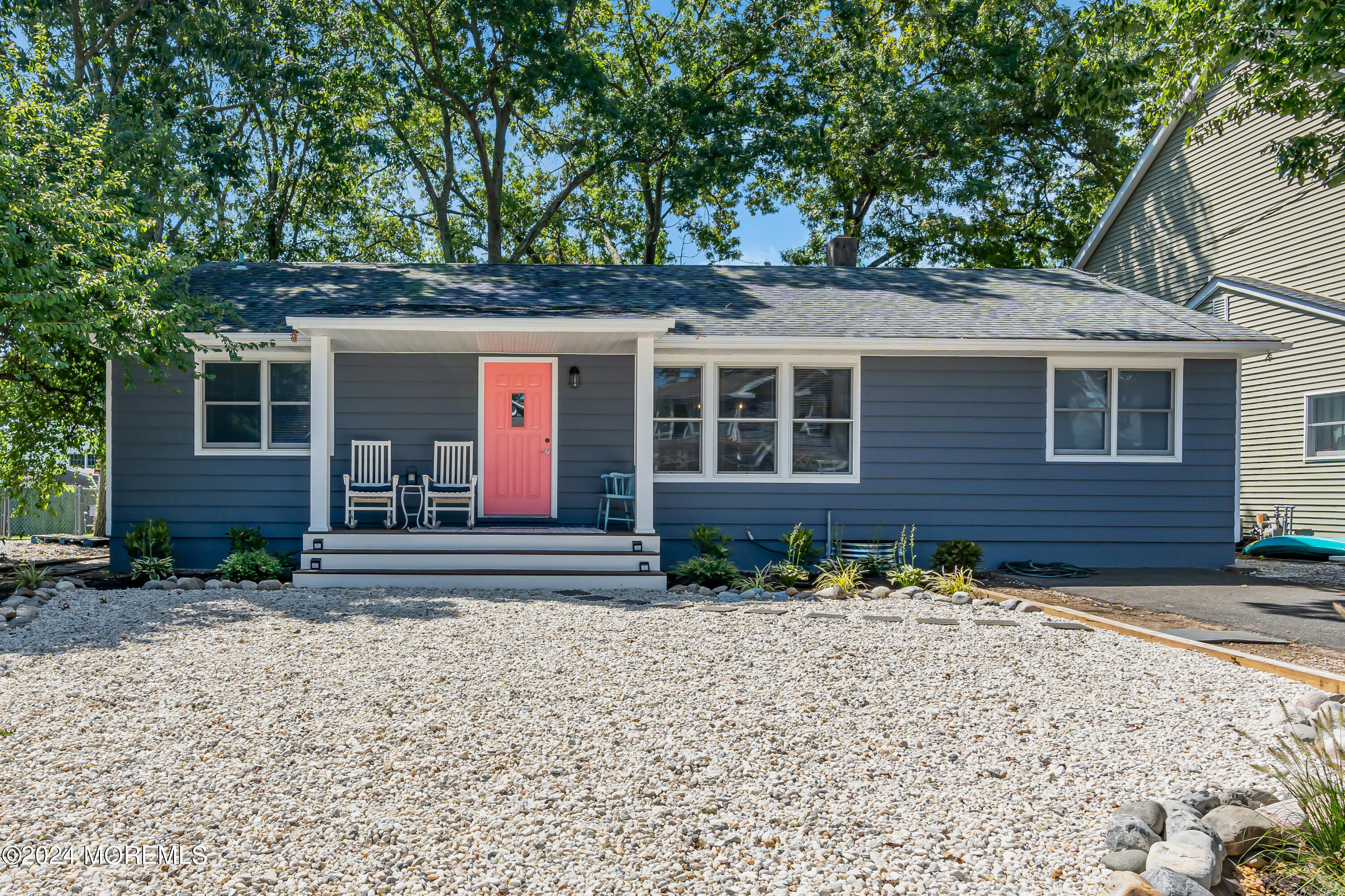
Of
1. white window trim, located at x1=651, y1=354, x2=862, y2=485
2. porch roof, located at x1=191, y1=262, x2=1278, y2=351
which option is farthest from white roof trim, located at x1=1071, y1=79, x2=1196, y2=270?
white window trim, located at x1=651, y1=354, x2=862, y2=485

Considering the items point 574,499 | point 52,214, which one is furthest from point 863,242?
point 52,214

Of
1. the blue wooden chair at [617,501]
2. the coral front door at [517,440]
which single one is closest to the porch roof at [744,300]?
the coral front door at [517,440]

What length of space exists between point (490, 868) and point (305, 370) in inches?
298

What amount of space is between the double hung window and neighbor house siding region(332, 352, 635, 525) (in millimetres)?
466

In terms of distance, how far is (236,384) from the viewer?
8.77 meters

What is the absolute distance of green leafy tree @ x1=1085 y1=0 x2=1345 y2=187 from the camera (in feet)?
23.0

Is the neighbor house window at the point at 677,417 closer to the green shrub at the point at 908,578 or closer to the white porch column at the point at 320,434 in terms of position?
the green shrub at the point at 908,578

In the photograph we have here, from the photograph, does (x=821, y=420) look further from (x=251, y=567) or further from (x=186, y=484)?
(x=186, y=484)

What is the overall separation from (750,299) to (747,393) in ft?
5.03

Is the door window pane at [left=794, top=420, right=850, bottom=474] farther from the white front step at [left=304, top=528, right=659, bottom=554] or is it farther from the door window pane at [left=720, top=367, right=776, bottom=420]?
the white front step at [left=304, top=528, right=659, bottom=554]

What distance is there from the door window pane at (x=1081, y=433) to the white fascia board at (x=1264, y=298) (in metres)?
3.82

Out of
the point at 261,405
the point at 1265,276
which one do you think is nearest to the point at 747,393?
the point at 261,405

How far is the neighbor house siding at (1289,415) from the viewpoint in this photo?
10.8 meters

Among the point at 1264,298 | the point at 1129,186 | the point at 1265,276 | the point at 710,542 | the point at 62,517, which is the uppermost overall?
the point at 1129,186
